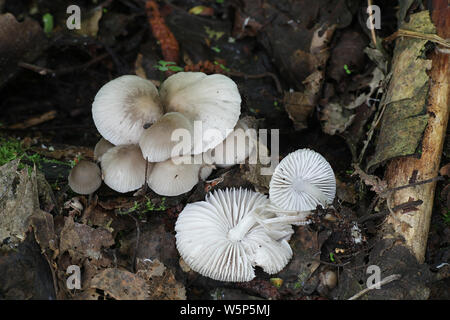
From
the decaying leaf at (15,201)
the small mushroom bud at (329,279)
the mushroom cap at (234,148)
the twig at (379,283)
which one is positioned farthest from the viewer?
the mushroom cap at (234,148)

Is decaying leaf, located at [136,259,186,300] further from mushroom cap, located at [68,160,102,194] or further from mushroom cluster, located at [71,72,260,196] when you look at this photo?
mushroom cap, located at [68,160,102,194]

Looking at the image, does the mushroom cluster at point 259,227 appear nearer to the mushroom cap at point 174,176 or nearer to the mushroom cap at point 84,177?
the mushroom cap at point 174,176

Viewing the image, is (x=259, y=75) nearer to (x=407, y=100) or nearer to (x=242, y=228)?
(x=407, y=100)

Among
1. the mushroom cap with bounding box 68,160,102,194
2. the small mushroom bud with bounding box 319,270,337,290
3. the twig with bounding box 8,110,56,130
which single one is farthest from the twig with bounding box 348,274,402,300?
the twig with bounding box 8,110,56,130

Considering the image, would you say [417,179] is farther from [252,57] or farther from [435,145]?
[252,57]

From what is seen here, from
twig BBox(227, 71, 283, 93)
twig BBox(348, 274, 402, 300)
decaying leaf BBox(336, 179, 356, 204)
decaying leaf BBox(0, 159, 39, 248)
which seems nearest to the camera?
twig BBox(348, 274, 402, 300)

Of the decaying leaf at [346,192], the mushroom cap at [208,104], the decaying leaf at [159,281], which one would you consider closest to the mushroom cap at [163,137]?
the mushroom cap at [208,104]

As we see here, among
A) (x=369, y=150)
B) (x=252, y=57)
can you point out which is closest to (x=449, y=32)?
(x=369, y=150)
